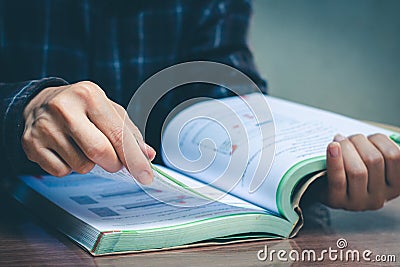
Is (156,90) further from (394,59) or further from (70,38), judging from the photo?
(394,59)

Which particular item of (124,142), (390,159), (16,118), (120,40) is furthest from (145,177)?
(120,40)

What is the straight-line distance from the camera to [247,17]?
1095mm

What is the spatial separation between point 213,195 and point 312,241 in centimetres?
10

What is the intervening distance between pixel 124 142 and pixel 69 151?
0.16 feet

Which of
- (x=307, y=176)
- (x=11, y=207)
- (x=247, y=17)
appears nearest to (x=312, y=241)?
(x=307, y=176)

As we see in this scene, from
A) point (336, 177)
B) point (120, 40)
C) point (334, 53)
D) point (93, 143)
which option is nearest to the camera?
point (93, 143)

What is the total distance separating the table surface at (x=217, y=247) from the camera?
50 cm

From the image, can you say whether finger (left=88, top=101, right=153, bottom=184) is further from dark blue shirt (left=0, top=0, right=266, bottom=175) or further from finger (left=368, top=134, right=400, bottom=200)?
dark blue shirt (left=0, top=0, right=266, bottom=175)

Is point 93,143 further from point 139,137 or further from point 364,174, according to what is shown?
point 364,174

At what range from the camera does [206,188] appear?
628 mm

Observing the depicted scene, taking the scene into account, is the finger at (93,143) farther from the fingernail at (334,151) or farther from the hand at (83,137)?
the fingernail at (334,151)

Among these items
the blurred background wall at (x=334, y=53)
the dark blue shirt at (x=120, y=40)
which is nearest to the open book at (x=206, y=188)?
the dark blue shirt at (x=120, y=40)

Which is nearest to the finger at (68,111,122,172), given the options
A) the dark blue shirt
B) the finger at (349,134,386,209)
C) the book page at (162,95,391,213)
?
the book page at (162,95,391,213)

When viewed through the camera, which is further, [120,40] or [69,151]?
[120,40]
